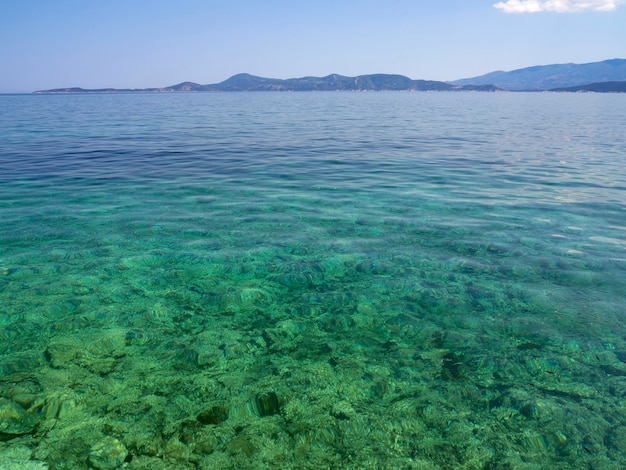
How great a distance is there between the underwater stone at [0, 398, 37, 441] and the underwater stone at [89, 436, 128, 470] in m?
0.82

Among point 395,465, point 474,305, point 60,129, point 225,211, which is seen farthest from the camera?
point 60,129

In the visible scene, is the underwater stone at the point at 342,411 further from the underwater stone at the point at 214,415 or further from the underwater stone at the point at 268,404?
the underwater stone at the point at 214,415

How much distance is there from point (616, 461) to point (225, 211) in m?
10.3

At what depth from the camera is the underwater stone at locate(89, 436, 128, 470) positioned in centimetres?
363

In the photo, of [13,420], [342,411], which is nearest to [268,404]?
[342,411]

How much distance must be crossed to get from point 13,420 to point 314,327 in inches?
146

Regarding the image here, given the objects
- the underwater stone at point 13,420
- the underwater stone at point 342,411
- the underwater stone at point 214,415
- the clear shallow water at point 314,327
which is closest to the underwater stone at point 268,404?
the clear shallow water at point 314,327

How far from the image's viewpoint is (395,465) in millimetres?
3686

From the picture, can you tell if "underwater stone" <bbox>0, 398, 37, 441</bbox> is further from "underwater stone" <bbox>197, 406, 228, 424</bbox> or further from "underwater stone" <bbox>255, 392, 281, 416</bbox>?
"underwater stone" <bbox>255, 392, 281, 416</bbox>

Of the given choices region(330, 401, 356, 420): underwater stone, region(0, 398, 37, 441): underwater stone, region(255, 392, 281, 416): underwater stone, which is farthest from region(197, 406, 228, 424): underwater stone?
region(0, 398, 37, 441): underwater stone

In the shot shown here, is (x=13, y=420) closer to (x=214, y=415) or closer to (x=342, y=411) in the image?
(x=214, y=415)

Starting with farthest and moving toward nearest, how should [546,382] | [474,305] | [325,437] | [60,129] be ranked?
[60,129] < [474,305] < [546,382] < [325,437]

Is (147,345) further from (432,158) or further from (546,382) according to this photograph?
(432,158)

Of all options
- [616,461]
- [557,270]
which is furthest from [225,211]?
[616,461]
